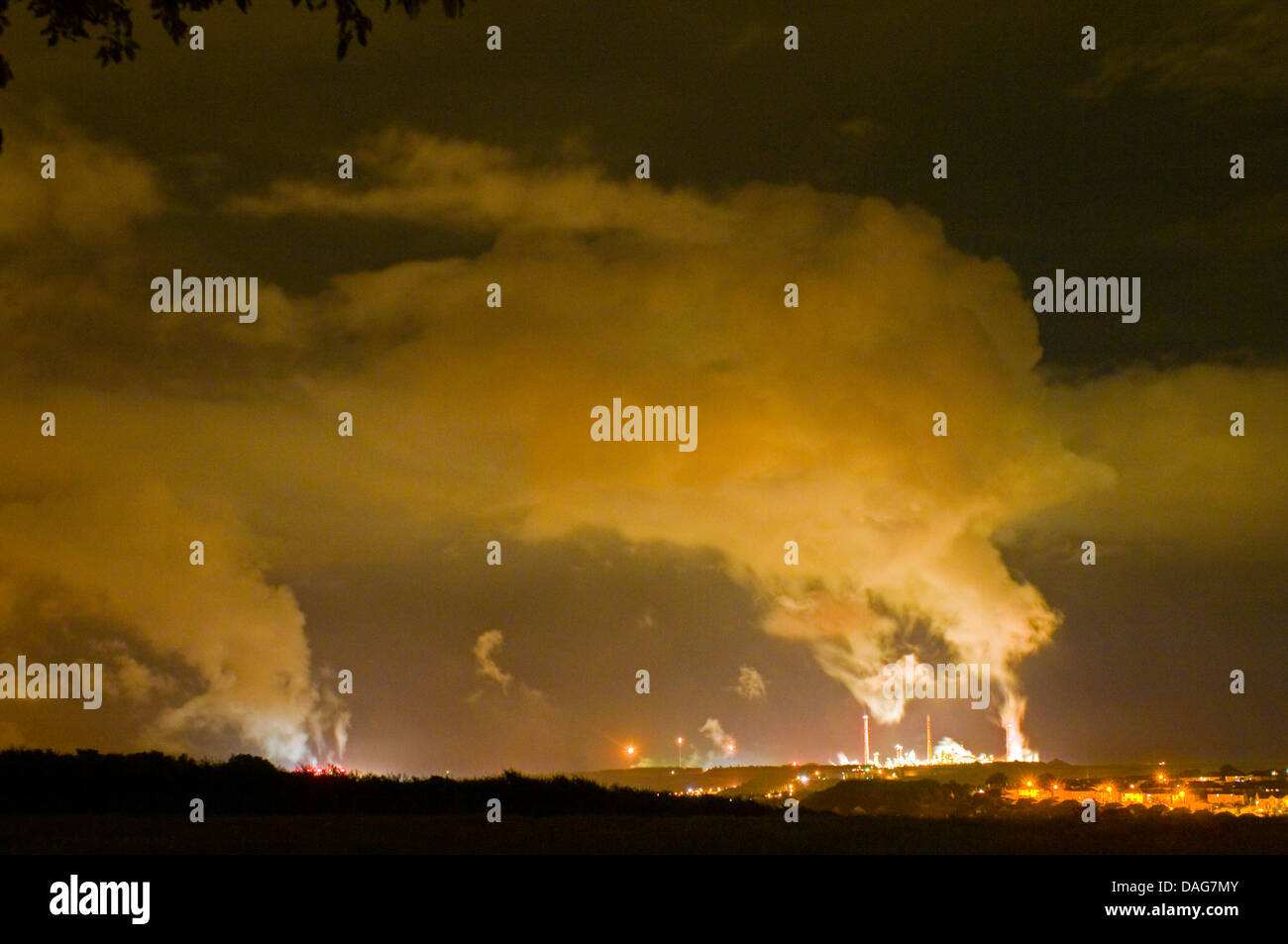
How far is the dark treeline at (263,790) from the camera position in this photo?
A: 3127cm

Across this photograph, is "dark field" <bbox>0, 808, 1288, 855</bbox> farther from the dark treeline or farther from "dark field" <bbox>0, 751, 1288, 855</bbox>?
the dark treeline

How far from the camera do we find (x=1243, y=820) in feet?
94.6

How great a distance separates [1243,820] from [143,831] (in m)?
26.3

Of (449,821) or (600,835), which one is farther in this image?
(449,821)

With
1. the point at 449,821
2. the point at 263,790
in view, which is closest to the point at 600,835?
the point at 449,821

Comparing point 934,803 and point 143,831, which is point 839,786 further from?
point 143,831

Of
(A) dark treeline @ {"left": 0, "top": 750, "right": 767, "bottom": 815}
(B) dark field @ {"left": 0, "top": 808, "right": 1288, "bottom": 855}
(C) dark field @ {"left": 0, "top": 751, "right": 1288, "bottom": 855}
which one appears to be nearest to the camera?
(B) dark field @ {"left": 0, "top": 808, "right": 1288, "bottom": 855}

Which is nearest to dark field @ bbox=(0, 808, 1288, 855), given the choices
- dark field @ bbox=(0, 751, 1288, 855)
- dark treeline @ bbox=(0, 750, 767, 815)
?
dark field @ bbox=(0, 751, 1288, 855)

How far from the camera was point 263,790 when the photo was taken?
111ft

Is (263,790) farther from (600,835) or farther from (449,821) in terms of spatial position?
(600,835)

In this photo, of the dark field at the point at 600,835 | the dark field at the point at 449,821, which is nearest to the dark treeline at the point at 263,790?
the dark field at the point at 449,821

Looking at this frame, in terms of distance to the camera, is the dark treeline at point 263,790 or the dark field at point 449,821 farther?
the dark treeline at point 263,790

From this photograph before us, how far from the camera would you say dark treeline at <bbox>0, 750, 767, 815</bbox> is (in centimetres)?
3127

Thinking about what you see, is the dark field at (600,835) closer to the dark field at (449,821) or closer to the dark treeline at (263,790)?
the dark field at (449,821)
